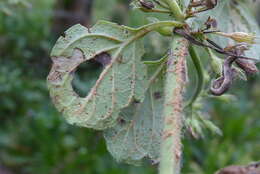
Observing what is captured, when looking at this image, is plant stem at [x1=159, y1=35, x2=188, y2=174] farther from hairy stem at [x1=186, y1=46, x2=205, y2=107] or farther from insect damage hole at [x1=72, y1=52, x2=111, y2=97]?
insect damage hole at [x1=72, y1=52, x2=111, y2=97]

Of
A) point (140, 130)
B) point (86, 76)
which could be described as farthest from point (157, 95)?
point (86, 76)

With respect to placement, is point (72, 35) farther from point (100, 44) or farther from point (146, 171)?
point (146, 171)

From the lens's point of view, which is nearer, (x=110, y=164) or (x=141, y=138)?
(x=141, y=138)

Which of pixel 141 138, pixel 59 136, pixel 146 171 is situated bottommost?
pixel 146 171

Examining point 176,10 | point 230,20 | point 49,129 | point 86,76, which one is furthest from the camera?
point 86,76

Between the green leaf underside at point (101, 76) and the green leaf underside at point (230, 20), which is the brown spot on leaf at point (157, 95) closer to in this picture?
the green leaf underside at point (101, 76)

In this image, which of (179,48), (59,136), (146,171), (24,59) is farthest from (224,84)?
(24,59)

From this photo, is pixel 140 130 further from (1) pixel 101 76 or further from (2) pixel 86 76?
(2) pixel 86 76
